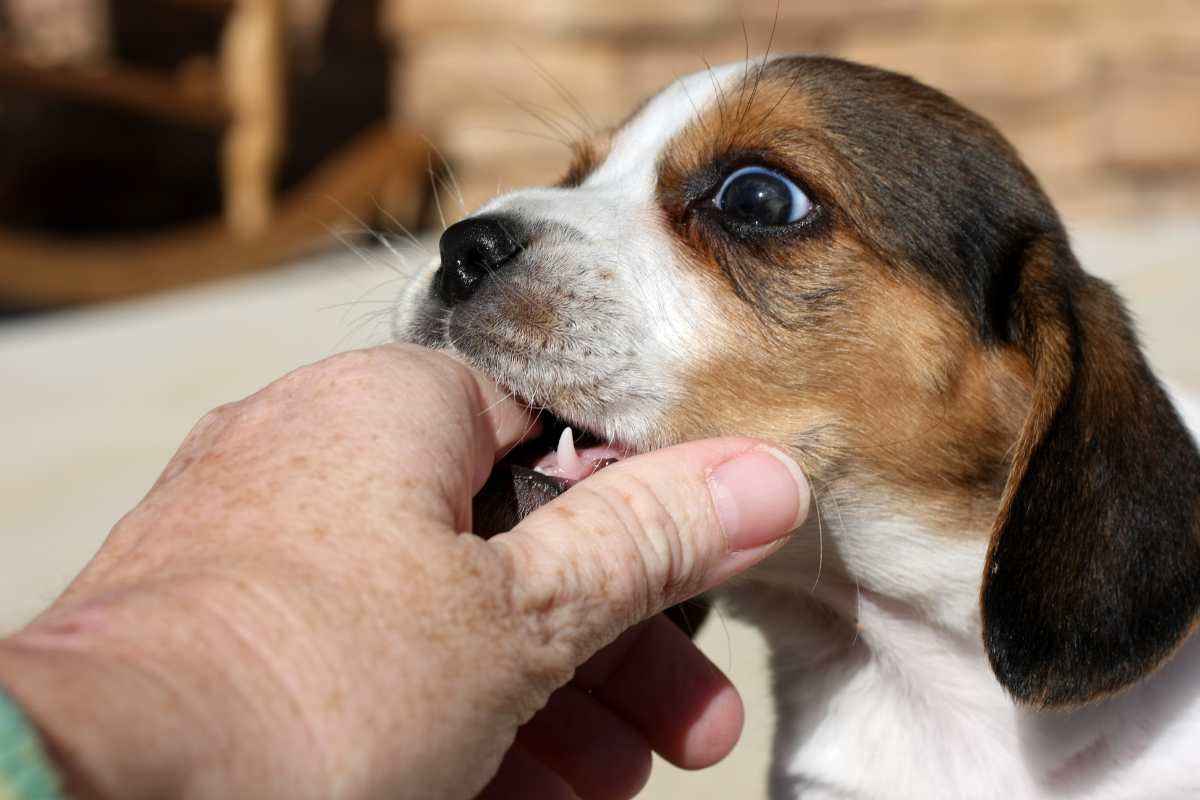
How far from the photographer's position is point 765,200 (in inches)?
105

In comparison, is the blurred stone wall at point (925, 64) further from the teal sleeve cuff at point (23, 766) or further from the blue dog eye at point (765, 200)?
the teal sleeve cuff at point (23, 766)

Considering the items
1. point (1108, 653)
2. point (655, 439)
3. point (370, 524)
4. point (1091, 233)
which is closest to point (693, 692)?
point (655, 439)

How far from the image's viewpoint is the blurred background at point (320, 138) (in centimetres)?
720

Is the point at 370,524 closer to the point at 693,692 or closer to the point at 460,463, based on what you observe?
the point at 460,463

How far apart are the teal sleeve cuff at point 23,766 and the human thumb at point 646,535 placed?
0.69 m

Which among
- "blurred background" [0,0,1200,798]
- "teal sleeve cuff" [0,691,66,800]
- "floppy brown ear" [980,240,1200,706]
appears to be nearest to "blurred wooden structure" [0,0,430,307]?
"blurred background" [0,0,1200,798]

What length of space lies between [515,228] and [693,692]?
1.00 meters

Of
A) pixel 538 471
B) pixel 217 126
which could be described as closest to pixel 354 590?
pixel 538 471

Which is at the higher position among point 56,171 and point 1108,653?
point 1108,653

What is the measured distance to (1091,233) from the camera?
28.1 ft

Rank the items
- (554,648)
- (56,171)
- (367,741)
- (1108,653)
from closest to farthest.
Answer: (367,741), (554,648), (1108,653), (56,171)

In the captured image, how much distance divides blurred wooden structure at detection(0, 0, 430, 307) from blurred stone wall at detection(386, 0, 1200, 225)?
0.73 meters

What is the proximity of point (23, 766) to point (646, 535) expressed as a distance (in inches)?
36.9

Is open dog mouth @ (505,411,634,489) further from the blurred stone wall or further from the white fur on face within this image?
the blurred stone wall
